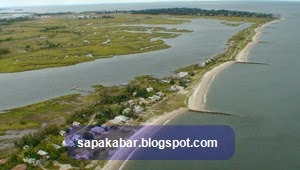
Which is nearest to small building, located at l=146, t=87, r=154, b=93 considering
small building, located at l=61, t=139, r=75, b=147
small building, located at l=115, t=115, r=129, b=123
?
small building, located at l=115, t=115, r=129, b=123

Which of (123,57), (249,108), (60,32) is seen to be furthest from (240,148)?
(60,32)

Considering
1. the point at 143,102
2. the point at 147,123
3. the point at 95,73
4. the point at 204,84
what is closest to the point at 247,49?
the point at 204,84

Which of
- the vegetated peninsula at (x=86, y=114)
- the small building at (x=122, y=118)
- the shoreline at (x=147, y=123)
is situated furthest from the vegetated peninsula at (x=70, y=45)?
the shoreline at (x=147, y=123)

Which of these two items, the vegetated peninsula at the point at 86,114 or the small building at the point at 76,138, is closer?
the vegetated peninsula at the point at 86,114

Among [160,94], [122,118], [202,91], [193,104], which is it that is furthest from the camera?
[202,91]

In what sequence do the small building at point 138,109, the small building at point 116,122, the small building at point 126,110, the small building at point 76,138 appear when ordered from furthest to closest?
1. the small building at point 138,109
2. the small building at point 126,110
3. the small building at point 116,122
4. the small building at point 76,138

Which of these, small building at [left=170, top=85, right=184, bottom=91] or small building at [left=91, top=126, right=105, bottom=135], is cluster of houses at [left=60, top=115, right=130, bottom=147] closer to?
small building at [left=91, top=126, right=105, bottom=135]

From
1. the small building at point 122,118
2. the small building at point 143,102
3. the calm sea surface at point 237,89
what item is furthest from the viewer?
the small building at point 143,102

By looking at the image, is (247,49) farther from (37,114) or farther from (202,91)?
(37,114)

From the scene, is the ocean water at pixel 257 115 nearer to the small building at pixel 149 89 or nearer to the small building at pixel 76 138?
the small building at pixel 76 138
